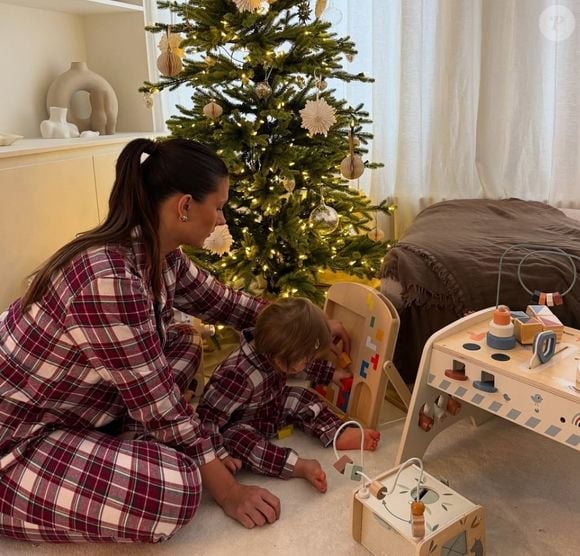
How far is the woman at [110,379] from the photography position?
4.02 feet

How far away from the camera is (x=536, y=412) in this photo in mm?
1204

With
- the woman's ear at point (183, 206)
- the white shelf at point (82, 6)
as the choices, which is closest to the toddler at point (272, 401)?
the woman's ear at point (183, 206)

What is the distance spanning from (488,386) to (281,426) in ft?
2.11

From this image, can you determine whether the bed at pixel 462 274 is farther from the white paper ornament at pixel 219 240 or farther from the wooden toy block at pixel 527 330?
the white paper ornament at pixel 219 240

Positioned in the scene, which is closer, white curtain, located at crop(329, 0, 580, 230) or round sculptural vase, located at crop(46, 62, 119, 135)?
white curtain, located at crop(329, 0, 580, 230)

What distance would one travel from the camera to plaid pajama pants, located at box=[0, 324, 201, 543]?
1232 mm

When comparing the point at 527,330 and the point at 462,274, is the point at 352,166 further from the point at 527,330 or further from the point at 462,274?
the point at 527,330

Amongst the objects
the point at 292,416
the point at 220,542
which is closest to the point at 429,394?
the point at 292,416

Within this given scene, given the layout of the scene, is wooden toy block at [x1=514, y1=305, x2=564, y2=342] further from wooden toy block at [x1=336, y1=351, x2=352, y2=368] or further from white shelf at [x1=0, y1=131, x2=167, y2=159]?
white shelf at [x1=0, y1=131, x2=167, y2=159]

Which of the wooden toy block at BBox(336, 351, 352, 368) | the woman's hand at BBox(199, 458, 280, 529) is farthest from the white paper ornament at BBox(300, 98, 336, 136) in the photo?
the woman's hand at BBox(199, 458, 280, 529)

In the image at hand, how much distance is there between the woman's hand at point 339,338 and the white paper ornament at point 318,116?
58 cm

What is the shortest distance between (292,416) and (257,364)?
23 centimetres

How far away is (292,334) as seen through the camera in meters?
1.52

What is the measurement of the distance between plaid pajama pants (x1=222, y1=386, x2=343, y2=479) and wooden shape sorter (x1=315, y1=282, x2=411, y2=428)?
0.23ft
